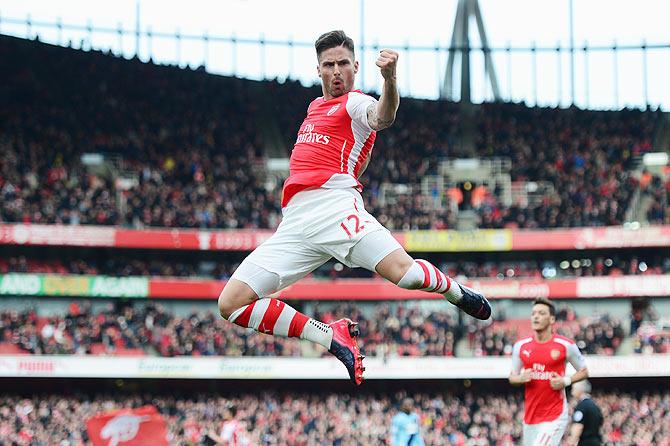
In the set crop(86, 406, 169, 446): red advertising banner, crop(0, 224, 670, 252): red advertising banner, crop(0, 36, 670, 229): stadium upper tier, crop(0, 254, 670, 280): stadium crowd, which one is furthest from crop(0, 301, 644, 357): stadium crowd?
crop(86, 406, 169, 446): red advertising banner

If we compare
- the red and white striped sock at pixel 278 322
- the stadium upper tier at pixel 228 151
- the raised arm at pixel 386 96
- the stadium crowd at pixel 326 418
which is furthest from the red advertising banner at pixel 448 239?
the raised arm at pixel 386 96

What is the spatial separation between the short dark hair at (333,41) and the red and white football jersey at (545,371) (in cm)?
471

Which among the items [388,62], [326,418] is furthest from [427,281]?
[326,418]

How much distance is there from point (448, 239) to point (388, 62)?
105 feet

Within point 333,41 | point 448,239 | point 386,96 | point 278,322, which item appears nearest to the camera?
point 386,96

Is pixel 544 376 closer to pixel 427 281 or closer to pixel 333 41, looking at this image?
pixel 427 281

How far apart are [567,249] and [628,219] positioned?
2991 mm

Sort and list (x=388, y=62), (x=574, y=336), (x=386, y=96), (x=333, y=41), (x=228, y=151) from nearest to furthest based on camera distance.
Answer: (x=388, y=62) → (x=386, y=96) → (x=333, y=41) → (x=574, y=336) → (x=228, y=151)

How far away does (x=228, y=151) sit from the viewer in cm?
4262

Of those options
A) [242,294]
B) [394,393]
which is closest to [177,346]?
[394,393]

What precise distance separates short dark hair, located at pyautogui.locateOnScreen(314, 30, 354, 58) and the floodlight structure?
40.3m

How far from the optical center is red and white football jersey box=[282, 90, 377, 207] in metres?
7.22

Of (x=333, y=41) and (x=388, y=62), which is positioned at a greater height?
(x=333, y=41)

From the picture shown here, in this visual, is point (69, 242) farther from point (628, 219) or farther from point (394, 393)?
point (628, 219)
